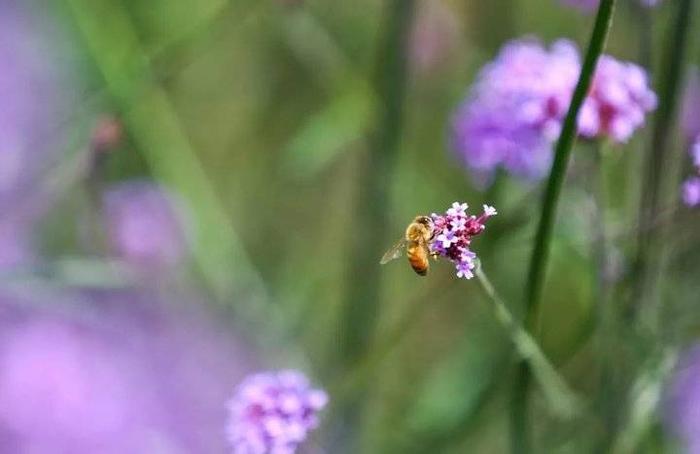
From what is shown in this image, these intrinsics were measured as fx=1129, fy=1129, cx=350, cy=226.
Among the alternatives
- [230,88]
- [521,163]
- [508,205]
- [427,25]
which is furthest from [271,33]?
[521,163]

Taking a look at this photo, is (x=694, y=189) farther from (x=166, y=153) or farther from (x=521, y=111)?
(x=166, y=153)

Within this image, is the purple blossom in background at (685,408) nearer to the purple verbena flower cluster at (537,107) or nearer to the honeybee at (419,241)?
the purple verbena flower cluster at (537,107)

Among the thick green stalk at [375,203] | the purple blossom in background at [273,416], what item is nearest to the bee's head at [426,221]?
the purple blossom in background at [273,416]

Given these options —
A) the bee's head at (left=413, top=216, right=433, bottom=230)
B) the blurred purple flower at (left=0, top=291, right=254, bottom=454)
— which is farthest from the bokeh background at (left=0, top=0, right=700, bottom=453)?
the bee's head at (left=413, top=216, right=433, bottom=230)

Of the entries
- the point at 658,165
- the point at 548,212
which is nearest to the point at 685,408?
the point at 658,165

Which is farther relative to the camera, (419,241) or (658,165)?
(658,165)
